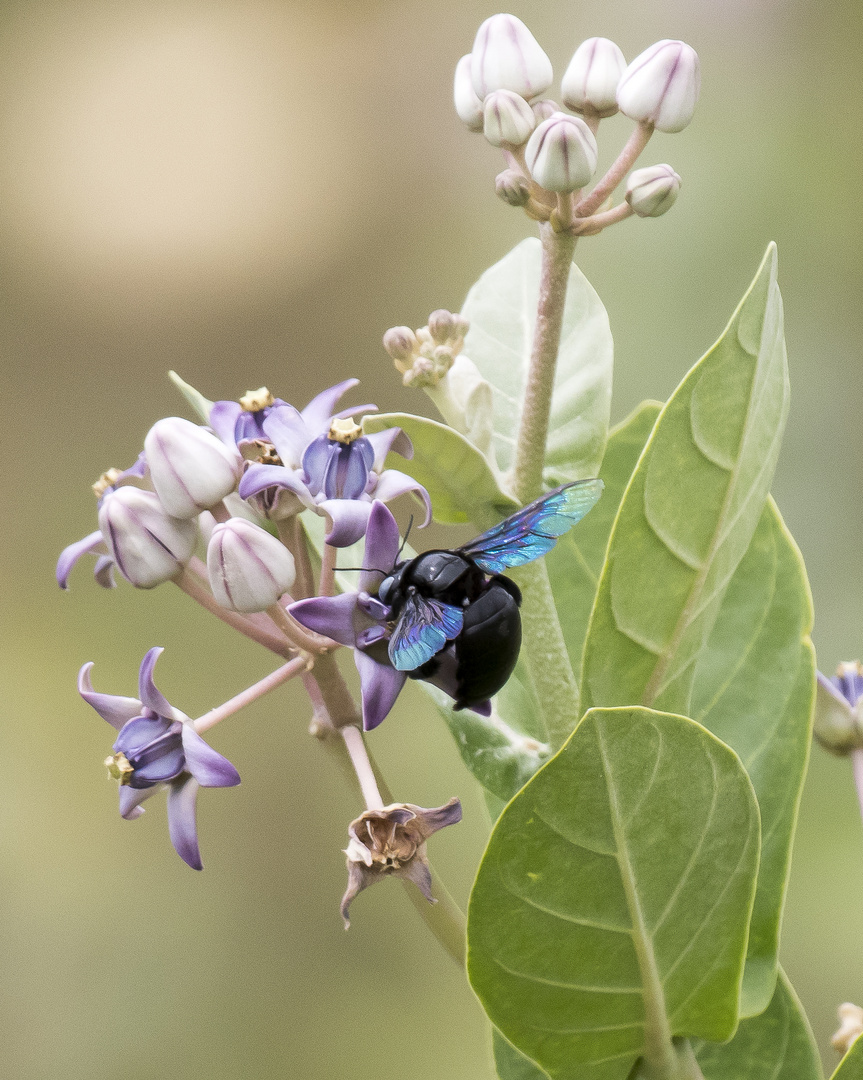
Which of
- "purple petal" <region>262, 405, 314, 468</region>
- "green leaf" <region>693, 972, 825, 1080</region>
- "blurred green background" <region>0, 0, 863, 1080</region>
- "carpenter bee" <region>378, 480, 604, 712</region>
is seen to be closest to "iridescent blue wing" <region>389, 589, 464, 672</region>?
"carpenter bee" <region>378, 480, 604, 712</region>

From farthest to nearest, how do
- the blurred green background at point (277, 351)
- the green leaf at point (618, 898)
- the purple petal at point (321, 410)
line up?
the blurred green background at point (277, 351)
the purple petal at point (321, 410)
the green leaf at point (618, 898)

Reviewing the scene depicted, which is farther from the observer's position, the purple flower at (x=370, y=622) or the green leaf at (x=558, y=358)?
the green leaf at (x=558, y=358)

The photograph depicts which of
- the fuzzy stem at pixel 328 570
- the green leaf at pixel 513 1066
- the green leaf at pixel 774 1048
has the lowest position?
the green leaf at pixel 774 1048

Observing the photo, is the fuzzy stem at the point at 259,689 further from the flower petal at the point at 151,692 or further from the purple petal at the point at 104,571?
the purple petal at the point at 104,571

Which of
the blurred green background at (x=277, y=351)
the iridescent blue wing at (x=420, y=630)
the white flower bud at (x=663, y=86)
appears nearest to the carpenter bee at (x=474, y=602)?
the iridescent blue wing at (x=420, y=630)

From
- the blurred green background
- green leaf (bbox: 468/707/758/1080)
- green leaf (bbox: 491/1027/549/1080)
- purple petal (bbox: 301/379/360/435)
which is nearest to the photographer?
green leaf (bbox: 468/707/758/1080)

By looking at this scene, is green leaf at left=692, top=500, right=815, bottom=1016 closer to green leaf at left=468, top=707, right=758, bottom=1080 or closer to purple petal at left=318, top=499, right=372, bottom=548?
green leaf at left=468, top=707, right=758, bottom=1080

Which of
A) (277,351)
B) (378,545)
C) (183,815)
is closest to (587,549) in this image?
(378,545)
